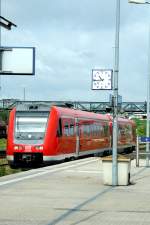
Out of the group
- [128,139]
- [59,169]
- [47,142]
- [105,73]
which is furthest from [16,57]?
[128,139]

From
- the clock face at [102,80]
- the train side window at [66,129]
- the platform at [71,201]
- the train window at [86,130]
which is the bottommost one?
the platform at [71,201]

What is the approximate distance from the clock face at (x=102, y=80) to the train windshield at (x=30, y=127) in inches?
449

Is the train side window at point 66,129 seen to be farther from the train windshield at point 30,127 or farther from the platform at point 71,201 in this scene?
the platform at point 71,201

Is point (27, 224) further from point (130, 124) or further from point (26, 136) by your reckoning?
point (130, 124)

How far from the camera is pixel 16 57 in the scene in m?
13.0

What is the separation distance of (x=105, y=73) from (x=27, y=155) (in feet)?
38.4

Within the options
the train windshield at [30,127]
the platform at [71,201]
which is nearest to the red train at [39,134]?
the train windshield at [30,127]

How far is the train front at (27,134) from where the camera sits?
92.3 ft

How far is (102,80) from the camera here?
17.1 m

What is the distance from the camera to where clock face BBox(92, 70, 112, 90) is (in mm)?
17078

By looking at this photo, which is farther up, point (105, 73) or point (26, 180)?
point (105, 73)

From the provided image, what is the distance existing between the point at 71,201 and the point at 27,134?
→ 584 inches

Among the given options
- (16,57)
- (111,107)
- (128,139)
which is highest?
(16,57)

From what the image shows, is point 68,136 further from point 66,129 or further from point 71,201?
point 71,201
